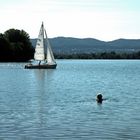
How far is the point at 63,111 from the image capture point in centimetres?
4319

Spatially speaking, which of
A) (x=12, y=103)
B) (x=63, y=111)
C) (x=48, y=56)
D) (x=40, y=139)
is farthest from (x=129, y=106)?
(x=48, y=56)

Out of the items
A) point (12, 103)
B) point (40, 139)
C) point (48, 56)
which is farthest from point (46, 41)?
point (40, 139)

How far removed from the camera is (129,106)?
47531 millimetres

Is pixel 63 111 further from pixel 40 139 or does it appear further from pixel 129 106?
pixel 40 139

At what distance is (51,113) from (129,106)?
9122 mm

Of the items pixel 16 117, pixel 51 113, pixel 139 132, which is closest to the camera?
pixel 139 132

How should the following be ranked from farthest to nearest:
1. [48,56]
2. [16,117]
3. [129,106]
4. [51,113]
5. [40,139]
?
[48,56], [129,106], [51,113], [16,117], [40,139]

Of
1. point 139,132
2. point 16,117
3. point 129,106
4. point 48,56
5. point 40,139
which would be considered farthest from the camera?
point 48,56

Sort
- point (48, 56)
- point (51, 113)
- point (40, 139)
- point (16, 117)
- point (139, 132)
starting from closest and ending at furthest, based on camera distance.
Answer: point (40, 139), point (139, 132), point (16, 117), point (51, 113), point (48, 56)

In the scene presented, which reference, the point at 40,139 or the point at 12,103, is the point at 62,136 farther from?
the point at 12,103

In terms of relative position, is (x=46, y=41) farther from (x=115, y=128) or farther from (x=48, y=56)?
(x=115, y=128)

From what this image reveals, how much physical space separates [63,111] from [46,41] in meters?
99.5

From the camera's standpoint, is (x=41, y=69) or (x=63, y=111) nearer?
(x=63, y=111)

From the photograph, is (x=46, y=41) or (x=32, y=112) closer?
(x=32, y=112)
